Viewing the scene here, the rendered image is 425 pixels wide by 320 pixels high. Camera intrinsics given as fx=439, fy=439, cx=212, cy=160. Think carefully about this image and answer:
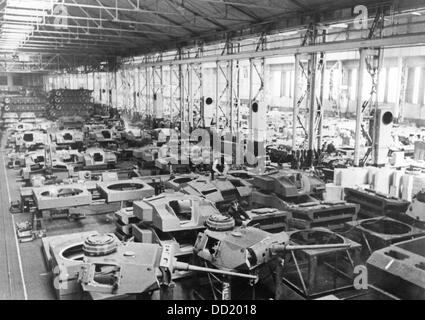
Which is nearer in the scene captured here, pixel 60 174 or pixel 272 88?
pixel 60 174

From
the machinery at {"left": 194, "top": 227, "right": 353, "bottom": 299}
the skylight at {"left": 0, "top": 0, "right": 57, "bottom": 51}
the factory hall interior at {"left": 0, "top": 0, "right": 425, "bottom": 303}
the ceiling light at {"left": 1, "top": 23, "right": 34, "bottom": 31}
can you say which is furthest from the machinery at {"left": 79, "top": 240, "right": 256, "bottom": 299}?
the ceiling light at {"left": 1, "top": 23, "right": 34, "bottom": 31}

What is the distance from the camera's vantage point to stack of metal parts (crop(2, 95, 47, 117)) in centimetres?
2455

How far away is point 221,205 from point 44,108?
2126 centimetres

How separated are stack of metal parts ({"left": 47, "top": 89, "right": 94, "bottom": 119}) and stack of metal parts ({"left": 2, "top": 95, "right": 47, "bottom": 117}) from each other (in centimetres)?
63

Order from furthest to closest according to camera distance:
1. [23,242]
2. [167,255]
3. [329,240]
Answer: [23,242] < [329,240] < [167,255]

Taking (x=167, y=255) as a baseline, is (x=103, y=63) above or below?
above

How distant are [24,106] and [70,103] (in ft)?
8.39

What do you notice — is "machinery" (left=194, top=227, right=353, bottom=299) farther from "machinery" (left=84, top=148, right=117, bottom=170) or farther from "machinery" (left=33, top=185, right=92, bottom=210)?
"machinery" (left=84, top=148, right=117, bottom=170)

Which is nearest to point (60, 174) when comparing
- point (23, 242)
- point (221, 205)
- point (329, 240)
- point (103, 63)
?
point (23, 242)

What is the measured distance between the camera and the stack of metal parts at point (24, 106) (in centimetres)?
2455

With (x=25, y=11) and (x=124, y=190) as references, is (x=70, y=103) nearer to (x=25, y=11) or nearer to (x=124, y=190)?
(x=25, y=11)

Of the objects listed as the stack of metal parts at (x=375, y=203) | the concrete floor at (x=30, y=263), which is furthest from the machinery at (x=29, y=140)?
the stack of metal parts at (x=375, y=203)

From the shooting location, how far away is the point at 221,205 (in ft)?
25.5
